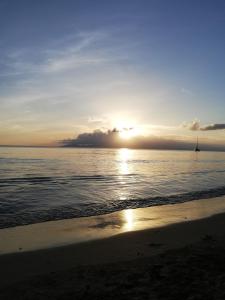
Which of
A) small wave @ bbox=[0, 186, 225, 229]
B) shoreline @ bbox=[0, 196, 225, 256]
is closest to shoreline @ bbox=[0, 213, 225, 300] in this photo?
shoreline @ bbox=[0, 196, 225, 256]

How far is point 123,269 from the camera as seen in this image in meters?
7.88

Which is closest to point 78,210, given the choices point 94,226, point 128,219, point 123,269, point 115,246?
point 128,219

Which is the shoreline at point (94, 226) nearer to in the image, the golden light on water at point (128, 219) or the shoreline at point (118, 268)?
the golden light on water at point (128, 219)

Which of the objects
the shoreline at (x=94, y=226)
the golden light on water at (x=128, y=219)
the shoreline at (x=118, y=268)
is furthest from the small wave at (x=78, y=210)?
the shoreline at (x=118, y=268)

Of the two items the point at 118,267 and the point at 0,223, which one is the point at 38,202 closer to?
the point at 0,223

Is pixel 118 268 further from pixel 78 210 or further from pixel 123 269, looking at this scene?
pixel 78 210

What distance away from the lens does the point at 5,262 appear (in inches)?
342

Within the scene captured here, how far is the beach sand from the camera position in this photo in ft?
21.1

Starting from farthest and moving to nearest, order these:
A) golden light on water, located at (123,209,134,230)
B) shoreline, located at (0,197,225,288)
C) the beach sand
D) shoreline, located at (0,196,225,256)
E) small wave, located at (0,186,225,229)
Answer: small wave, located at (0,186,225,229)
golden light on water, located at (123,209,134,230)
shoreline, located at (0,196,225,256)
shoreline, located at (0,197,225,288)
the beach sand

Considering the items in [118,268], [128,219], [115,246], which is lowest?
[128,219]

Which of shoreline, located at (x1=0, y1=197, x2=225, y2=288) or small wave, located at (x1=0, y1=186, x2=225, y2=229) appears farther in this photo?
small wave, located at (x1=0, y1=186, x2=225, y2=229)

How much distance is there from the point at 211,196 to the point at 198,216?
8.14 metres

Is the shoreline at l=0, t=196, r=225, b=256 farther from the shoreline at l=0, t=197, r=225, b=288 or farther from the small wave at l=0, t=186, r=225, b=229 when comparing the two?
the small wave at l=0, t=186, r=225, b=229

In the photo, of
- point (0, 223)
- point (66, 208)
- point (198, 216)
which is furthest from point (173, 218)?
point (0, 223)
